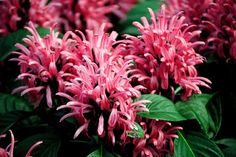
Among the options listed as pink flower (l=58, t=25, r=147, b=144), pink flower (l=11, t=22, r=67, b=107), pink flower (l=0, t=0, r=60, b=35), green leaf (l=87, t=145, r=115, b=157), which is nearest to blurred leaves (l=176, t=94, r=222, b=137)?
pink flower (l=58, t=25, r=147, b=144)

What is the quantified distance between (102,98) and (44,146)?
0.98 ft

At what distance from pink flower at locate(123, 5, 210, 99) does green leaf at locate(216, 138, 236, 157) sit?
0.28 meters

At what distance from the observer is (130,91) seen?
1188 mm

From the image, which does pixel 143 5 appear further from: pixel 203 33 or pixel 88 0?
pixel 203 33

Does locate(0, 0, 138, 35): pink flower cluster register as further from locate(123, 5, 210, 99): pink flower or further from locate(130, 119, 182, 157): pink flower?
locate(130, 119, 182, 157): pink flower

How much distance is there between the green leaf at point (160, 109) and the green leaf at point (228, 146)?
0.33m

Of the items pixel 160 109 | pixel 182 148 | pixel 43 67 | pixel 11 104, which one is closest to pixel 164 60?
pixel 160 109

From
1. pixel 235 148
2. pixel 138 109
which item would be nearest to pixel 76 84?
pixel 138 109

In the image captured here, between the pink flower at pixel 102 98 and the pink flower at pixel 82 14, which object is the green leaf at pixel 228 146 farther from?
the pink flower at pixel 82 14

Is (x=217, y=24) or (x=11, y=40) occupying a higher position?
(x=217, y=24)

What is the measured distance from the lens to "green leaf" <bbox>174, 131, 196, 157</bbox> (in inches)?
49.5

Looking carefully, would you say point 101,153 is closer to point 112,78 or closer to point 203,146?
point 112,78

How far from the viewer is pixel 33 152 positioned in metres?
1.29

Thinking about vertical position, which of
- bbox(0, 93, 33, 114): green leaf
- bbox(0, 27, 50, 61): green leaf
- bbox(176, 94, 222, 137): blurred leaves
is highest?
bbox(0, 27, 50, 61): green leaf
